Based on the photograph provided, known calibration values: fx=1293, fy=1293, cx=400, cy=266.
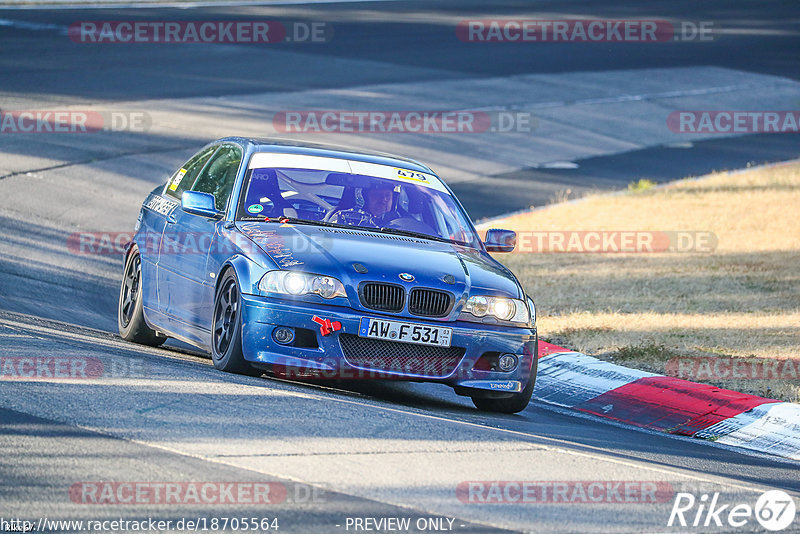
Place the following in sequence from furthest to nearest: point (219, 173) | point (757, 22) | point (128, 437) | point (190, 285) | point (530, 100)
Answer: point (757, 22) → point (530, 100) → point (219, 173) → point (190, 285) → point (128, 437)

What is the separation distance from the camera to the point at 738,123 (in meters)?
27.5

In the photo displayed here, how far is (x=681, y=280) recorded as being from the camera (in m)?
13.8

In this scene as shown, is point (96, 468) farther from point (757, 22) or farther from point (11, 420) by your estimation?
point (757, 22)

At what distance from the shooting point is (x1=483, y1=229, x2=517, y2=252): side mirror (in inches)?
368

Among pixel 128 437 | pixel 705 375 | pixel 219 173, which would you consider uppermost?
pixel 219 173

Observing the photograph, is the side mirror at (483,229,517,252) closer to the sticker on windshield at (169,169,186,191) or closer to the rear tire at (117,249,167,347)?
the sticker on windshield at (169,169,186,191)

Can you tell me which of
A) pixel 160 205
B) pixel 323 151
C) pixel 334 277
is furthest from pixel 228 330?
pixel 160 205

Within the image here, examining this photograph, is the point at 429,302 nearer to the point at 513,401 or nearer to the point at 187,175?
the point at 513,401

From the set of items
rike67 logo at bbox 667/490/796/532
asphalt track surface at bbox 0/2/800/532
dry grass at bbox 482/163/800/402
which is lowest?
dry grass at bbox 482/163/800/402

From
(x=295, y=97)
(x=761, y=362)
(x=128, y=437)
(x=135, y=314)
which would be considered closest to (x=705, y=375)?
(x=761, y=362)

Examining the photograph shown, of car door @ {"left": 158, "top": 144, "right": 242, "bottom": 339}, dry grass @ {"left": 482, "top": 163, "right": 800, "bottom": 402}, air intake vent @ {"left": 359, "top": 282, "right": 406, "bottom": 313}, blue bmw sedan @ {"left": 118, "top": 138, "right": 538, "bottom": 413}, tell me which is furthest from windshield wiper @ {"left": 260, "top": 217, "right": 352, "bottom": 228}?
dry grass @ {"left": 482, "top": 163, "right": 800, "bottom": 402}

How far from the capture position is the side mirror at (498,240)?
368 inches

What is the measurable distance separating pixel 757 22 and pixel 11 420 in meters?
38.1

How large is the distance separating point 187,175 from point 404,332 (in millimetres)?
3010
